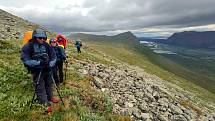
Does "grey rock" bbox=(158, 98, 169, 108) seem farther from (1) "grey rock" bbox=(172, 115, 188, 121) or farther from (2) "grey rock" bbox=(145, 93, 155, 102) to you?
(1) "grey rock" bbox=(172, 115, 188, 121)

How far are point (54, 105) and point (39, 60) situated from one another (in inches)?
95.1

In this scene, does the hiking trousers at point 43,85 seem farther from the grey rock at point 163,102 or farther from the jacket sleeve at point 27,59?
the grey rock at point 163,102

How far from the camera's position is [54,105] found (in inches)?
538

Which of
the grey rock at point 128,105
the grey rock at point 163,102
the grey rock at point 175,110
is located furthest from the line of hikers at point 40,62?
the grey rock at point 175,110

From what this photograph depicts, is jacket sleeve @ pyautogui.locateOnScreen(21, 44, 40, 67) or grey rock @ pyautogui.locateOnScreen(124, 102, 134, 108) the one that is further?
grey rock @ pyautogui.locateOnScreen(124, 102, 134, 108)

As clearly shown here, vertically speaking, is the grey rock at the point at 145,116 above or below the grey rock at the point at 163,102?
above

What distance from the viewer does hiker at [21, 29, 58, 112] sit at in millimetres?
12609

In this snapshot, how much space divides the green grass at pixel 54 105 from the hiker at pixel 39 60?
68 cm

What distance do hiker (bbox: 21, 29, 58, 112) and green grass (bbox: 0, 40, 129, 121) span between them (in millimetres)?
682

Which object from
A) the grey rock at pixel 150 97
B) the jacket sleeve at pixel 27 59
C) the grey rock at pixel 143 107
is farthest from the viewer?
the grey rock at pixel 150 97

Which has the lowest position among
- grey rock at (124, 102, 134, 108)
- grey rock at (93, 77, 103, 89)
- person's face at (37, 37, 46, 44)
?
grey rock at (124, 102, 134, 108)

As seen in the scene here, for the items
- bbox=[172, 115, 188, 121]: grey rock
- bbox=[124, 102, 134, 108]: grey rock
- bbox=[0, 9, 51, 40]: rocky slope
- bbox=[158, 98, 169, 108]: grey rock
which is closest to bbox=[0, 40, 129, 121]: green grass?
bbox=[124, 102, 134, 108]: grey rock

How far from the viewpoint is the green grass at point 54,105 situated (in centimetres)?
1259

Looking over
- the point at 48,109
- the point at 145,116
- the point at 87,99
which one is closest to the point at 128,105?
the point at 145,116
